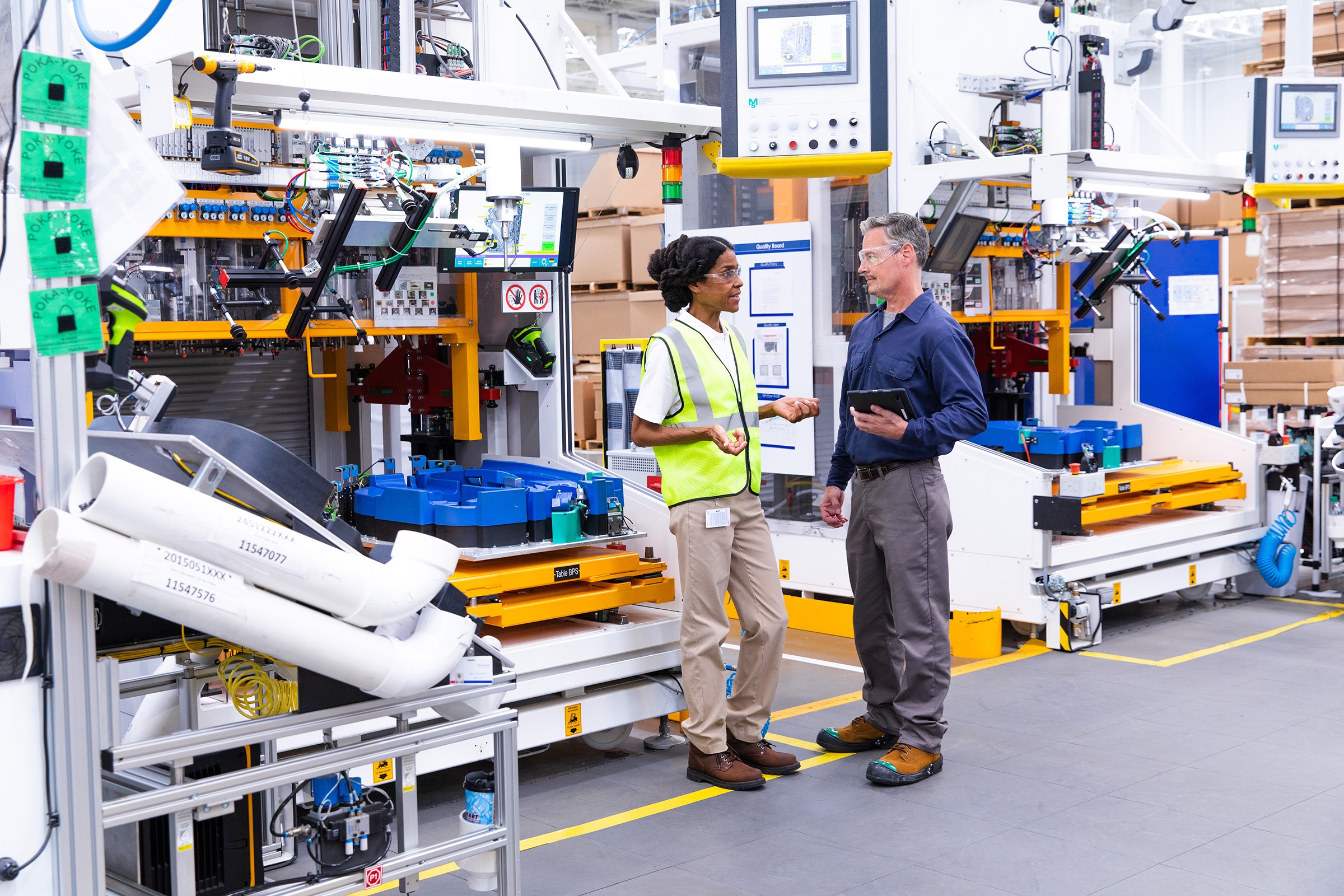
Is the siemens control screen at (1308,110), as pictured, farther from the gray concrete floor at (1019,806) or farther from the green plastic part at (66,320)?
the green plastic part at (66,320)

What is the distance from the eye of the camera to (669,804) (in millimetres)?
4266

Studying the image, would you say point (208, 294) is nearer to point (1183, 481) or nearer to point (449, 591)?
point (449, 591)

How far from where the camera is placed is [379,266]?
4590 mm

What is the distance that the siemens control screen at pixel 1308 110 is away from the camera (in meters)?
7.11

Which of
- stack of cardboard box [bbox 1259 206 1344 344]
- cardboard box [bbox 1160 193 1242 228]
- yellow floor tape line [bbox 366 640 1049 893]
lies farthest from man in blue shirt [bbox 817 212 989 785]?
cardboard box [bbox 1160 193 1242 228]

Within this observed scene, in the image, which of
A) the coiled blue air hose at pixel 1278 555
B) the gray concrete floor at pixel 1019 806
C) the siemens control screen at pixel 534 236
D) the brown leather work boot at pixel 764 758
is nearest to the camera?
the gray concrete floor at pixel 1019 806

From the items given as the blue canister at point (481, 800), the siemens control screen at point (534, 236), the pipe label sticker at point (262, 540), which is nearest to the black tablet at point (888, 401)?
the siemens control screen at point (534, 236)

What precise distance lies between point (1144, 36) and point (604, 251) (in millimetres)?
3950

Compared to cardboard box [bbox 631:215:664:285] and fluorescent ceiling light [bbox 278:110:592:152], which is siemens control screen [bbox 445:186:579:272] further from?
cardboard box [bbox 631:215:664:285]

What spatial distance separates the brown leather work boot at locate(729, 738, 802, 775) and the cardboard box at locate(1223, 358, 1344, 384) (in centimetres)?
495

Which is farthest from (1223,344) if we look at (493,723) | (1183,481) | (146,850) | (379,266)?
(146,850)

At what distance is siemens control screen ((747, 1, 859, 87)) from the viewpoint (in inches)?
204

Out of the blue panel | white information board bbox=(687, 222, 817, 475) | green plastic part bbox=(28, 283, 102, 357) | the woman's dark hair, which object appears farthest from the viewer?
the blue panel

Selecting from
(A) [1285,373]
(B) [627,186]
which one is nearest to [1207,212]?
(A) [1285,373]
